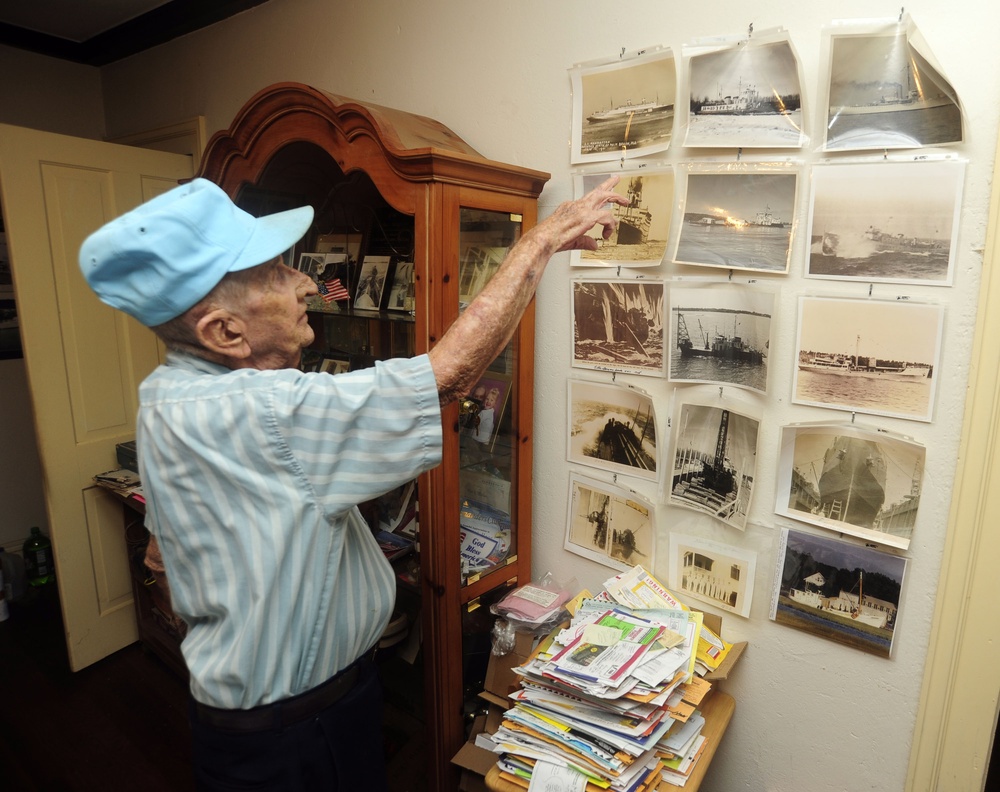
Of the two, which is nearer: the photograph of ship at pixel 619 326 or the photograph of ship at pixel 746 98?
the photograph of ship at pixel 746 98

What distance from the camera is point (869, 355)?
118 centimetres

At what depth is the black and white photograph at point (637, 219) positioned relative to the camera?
1385 millimetres

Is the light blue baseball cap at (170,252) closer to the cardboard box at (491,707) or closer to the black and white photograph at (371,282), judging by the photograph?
the black and white photograph at (371,282)

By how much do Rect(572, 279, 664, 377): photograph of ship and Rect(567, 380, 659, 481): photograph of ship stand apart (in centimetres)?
6

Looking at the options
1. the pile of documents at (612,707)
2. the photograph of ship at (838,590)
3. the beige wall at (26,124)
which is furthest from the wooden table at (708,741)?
the beige wall at (26,124)

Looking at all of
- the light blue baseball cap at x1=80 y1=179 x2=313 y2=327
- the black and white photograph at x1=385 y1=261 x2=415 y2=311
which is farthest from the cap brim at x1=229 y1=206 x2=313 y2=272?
the black and white photograph at x1=385 y1=261 x2=415 y2=311

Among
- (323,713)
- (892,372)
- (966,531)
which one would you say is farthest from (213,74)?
(966,531)

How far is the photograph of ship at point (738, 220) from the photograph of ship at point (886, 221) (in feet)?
0.18

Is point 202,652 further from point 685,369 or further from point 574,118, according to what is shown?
point 574,118

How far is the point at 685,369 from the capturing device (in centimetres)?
140

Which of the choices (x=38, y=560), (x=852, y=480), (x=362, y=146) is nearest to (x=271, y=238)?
(x=362, y=146)

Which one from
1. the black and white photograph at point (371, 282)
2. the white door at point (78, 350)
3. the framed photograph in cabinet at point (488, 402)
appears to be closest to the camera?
the framed photograph in cabinet at point (488, 402)

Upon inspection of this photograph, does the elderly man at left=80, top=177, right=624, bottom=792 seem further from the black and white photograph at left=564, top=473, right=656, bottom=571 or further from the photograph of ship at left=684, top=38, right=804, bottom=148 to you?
the black and white photograph at left=564, top=473, right=656, bottom=571

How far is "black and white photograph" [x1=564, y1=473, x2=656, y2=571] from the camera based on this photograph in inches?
60.9
